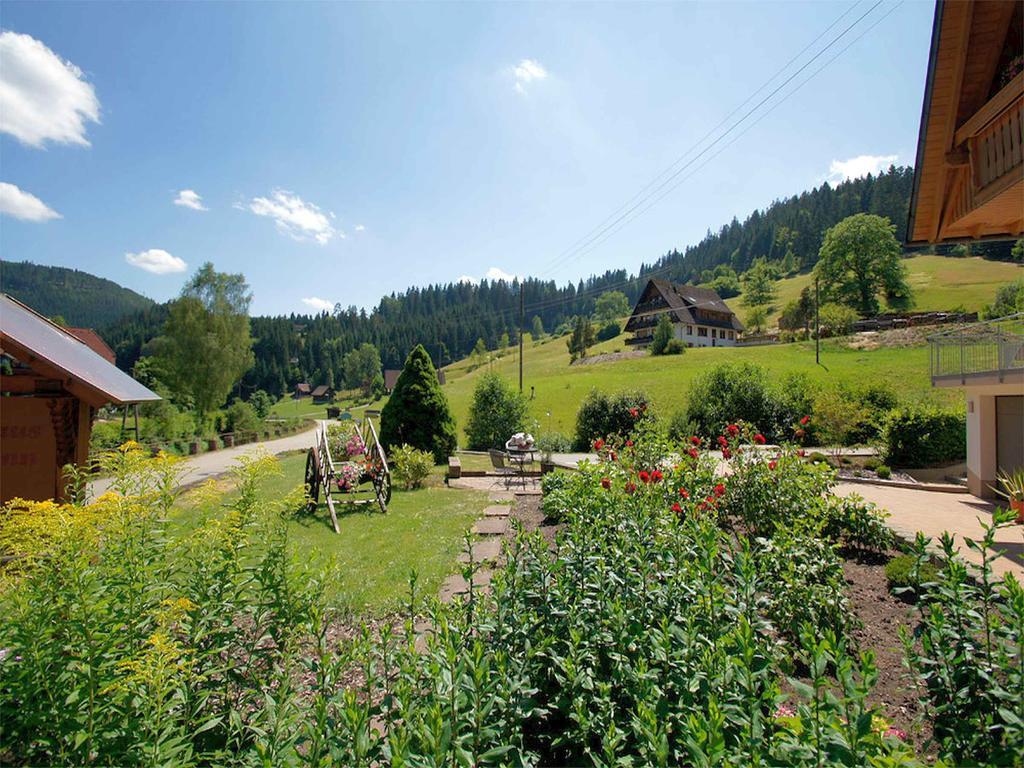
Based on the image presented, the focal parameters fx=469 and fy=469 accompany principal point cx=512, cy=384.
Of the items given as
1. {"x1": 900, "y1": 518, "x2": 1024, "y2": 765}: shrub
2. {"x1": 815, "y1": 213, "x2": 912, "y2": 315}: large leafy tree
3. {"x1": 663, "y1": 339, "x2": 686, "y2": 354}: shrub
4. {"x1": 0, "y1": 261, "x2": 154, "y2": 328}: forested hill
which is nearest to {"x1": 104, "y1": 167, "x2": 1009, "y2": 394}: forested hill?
{"x1": 0, "y1": 261, "x2": 154, "y2": 328}: forested hill

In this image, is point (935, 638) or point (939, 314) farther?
point (939, 314)

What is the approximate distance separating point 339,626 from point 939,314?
53951 mm

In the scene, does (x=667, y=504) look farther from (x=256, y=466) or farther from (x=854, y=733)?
(x=256, y=466)

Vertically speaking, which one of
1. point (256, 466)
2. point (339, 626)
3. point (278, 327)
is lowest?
point (339, 626)

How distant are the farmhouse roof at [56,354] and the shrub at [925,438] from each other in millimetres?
17374

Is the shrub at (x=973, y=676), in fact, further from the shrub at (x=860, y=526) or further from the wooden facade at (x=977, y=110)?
the wooden facade at (x=977, y=110)

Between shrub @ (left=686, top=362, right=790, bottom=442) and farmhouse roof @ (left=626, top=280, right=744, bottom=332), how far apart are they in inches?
1728

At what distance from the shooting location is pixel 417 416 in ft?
50.6

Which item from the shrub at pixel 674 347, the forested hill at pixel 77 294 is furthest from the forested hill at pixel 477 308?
the shrub at pixel 674 347

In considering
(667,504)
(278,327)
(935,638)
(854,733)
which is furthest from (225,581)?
(278,327)

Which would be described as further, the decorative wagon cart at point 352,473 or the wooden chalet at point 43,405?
the decorative wagon cart at point 352,473

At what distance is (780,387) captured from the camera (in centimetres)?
1877

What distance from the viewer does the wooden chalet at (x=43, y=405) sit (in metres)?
5.50

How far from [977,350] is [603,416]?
1077 cm
